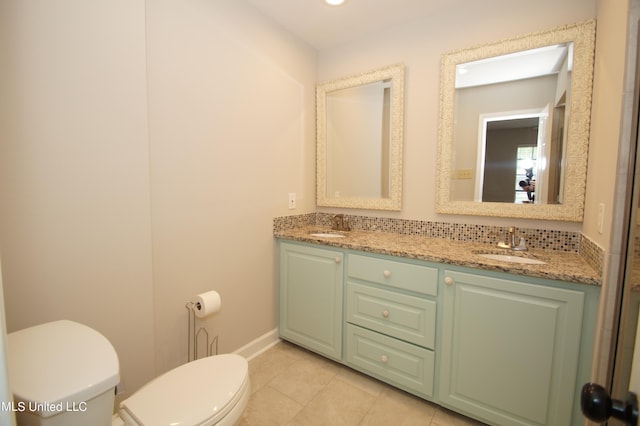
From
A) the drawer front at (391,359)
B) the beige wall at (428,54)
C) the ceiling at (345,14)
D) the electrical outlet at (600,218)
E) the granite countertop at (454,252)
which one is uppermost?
the ceiling at (345,14)

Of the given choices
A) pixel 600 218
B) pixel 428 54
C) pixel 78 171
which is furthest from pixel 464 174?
pixel 78 171

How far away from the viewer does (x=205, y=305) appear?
Answer: 1597mm

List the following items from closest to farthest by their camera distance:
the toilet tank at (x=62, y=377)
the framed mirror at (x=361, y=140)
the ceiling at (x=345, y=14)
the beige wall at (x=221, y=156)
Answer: the toilet tank at (x=62, y=377) < the beige wall at (x=221, y=156) < the ceiling at (x=345, y=14) < the framed mirror at (x=361, y=140)

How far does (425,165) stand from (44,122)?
6.82 ft

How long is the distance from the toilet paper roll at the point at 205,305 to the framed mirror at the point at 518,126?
1582mm

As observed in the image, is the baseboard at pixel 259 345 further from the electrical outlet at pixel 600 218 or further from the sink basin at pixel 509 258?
the electrical outlet at pixel 600 218

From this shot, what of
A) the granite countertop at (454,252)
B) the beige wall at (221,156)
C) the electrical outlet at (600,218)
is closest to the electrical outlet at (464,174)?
the granite countertop at (454,252)

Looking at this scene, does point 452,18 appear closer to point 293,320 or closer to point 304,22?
point 304,22

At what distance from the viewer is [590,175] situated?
59.7 inches

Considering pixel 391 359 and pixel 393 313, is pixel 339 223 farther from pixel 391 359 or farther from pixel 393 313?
pixel 391 359

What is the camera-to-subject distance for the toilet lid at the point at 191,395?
3.26 feet

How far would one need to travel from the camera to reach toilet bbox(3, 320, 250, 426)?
29.2 inches


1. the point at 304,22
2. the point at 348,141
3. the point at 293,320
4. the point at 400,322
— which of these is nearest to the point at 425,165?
the point at 348,141

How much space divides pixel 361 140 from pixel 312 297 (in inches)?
51.4
